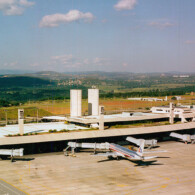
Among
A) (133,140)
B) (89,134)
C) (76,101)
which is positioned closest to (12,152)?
(89,134)

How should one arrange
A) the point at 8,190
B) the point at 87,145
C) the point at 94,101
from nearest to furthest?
the point at 8,190
the point at 87,145
the point at 94,101

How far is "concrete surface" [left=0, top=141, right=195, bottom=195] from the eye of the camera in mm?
48781

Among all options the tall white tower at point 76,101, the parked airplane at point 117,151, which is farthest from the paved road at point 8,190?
the tall white tower at point 76,101

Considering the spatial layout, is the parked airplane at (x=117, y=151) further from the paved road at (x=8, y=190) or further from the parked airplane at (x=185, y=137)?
the parked airplane at (x=185, y=137)

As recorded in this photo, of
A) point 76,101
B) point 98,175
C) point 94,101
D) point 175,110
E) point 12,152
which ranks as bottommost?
point 98,175

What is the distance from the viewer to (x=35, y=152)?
7281 cm

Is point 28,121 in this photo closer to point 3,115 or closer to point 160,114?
point 3,115

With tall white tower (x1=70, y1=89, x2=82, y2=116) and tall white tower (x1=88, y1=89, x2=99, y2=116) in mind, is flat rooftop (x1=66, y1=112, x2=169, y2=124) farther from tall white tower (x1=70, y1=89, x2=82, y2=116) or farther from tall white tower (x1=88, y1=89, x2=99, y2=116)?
tall white tower (x1=88, y1=89, x2=99, y2=116)

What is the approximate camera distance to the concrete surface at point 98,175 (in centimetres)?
4878

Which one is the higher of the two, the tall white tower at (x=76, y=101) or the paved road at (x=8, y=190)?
the tall white tower at (x=76, y=101)

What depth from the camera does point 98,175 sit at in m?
56.5

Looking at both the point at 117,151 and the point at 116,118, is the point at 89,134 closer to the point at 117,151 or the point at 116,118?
the point at 117,151

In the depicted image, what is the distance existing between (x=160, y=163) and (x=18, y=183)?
30.4 m

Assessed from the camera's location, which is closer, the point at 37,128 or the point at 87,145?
the point at 87,145
